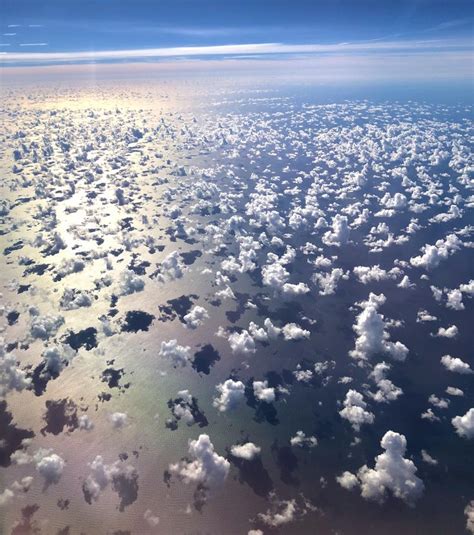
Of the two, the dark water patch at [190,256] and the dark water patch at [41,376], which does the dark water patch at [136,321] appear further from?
the dark water patch at [190,256]

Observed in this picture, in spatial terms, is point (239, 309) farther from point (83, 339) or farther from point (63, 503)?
point (63, 503)

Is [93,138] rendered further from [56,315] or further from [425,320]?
[425,320]

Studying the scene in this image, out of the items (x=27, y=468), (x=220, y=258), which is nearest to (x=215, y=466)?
(x=27, y=468)

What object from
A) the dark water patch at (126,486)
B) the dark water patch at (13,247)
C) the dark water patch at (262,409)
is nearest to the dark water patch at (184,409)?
the dark water patch at (262,409)

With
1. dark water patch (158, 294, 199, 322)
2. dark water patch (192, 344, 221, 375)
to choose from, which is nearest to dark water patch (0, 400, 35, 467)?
dark water patch (192, 344, 221, 375)

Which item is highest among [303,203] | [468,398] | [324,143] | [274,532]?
[324,143]

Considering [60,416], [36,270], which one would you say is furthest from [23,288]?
[60,416]

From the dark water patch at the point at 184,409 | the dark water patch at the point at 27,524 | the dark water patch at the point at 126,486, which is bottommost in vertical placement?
the dark water patch at the point at 27,524

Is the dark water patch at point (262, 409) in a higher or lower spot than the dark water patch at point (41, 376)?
lower
